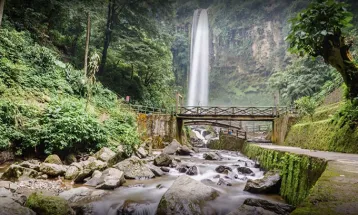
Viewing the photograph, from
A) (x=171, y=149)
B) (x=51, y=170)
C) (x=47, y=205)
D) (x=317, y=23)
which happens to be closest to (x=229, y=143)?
(x=171, y=149)

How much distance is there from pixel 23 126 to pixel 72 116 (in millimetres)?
2022

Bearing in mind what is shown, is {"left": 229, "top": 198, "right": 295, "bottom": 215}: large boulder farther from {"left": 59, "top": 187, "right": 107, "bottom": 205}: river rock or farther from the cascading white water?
the cascading white water

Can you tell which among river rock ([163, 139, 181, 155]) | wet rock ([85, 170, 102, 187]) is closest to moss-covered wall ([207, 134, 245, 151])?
river rock ([163, 139, 181, 155])

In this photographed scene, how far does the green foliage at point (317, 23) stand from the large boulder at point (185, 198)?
520 cm

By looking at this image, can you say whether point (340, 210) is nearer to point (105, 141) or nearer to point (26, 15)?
point (105, 141)

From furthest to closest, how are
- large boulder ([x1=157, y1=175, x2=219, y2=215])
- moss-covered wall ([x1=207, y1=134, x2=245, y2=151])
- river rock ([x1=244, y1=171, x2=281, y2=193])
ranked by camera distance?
moss-covered wall ([x1=207, y1=134, x2=245, y2=151]), river rock ([x1=244, y1=171, x2=281, y2=193]), large boulder ([x1=157, y1=175, x2=219, y2=215])

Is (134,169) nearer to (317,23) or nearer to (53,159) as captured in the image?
(53,159)

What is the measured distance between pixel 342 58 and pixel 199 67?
1804 inches

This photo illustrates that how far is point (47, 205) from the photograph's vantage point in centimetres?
491

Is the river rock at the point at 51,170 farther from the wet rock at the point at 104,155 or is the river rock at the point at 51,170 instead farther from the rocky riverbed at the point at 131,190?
the wet rock at the point at 104,155

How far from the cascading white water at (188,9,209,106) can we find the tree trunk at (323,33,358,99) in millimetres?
38403

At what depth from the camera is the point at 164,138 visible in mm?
21250

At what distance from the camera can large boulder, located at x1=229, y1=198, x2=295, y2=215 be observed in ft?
14.6

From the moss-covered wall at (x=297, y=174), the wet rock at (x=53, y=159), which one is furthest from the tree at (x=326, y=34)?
the wet rock at (x=53, y=159)
